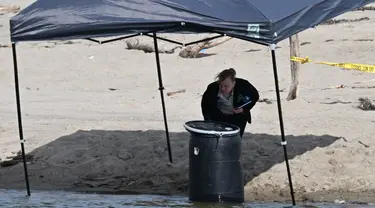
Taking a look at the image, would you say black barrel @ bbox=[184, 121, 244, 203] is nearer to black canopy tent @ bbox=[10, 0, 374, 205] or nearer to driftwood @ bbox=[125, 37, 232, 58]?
black canopy tent @ bbox=[10, 0, 374, 205]

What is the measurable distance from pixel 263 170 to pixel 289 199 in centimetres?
78

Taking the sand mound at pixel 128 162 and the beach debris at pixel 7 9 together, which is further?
the beach debris at pixel 7 9

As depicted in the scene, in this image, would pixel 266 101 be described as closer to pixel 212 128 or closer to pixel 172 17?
pixel 212 128

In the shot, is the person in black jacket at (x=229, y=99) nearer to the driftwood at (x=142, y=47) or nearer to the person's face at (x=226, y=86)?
the person's face at (x=226, y=86)

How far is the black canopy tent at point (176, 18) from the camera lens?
28.2 feet

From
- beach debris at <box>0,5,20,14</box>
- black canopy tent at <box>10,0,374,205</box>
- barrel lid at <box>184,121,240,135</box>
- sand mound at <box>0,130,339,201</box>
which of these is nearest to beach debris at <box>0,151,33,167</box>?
sand mound at <box>0,130,339,201</box>

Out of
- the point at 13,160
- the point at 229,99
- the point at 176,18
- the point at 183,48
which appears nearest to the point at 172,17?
the point at 176,18

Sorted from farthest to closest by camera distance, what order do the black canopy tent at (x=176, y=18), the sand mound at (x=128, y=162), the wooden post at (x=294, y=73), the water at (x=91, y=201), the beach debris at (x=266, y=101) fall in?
the beach debris at (x=266, y=101) < the wooden post at (x=294, y=73) < the sand mound at (x=128, y=162) < the water at (x=91, y=201) < the black canopy tent at (x=176, y=18)

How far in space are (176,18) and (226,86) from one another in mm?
1340

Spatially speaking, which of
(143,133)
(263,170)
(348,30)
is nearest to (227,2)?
(263,170)

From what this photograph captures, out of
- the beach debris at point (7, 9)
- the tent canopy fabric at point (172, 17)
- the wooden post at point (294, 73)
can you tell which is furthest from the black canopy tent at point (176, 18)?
the beach debris at point (7, 9)

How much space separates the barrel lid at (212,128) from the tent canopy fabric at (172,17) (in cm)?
92

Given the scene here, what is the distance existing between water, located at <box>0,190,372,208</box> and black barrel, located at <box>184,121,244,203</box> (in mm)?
126

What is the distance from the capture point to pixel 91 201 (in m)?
10.3
